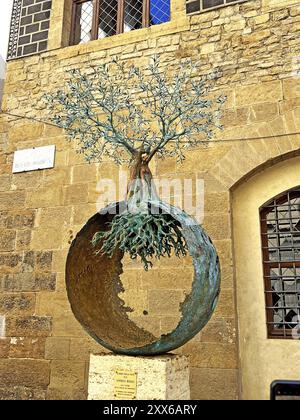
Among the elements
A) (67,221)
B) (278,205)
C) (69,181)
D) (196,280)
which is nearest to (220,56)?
(278,205)

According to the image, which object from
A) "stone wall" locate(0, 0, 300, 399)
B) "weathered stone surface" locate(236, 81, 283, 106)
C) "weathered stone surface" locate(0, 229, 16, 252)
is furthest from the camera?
"weathered stone surface" locate(0, 229, 16, 252)

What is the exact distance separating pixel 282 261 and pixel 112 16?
3684mm

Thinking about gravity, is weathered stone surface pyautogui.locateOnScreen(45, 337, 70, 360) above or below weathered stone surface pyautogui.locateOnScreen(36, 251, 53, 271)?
below

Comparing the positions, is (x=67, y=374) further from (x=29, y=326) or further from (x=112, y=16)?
(x=112, y=16)

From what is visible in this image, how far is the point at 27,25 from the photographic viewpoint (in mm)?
5246

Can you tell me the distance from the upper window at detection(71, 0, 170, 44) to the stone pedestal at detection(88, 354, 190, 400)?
4.07m

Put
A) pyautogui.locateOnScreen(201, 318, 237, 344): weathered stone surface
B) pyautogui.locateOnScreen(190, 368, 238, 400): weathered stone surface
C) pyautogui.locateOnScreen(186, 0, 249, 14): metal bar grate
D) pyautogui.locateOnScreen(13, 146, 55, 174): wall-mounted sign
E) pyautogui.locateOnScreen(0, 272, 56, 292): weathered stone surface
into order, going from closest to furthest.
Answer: pyautogui.locateOnScreen(190, 368, 238, 400): weathered stone surface → pyautogui.locateOnScreen(201, 318, 237, 344): weathered stone surface → pyautogui.locateOnScreen(0, 272, 56, 292): weathered stone surface → pyautogui.locateOnScreen(186, 0, 249, 14): metal bar grate → pyautogui.locateOnScreen(13, 146, 55, 174): wall-mounted sign

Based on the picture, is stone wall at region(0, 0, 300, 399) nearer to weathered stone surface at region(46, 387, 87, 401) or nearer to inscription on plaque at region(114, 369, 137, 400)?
weathered stone surface at region(46, 387, 87, 401)

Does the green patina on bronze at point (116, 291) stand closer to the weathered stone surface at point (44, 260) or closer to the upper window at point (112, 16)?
the weathered stone surface at point (44, 260)

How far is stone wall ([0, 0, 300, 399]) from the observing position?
11.9 ft

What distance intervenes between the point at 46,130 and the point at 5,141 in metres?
0.60

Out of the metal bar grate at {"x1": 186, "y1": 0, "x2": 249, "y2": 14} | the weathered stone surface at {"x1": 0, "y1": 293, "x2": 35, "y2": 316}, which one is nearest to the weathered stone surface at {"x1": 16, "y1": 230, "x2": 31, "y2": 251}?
the weathered stone surface at {"x1": 0, "y1": 293, "x2": 35, "y2": 316}

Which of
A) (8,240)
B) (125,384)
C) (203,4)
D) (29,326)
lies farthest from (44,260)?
(203,4)

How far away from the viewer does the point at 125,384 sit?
6.02 feet
